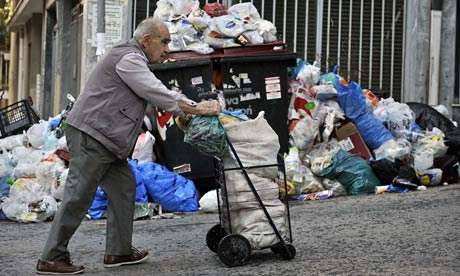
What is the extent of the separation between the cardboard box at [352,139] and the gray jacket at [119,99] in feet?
13.8

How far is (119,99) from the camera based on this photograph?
486 centimetres

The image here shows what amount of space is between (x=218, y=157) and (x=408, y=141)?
4.52 meters

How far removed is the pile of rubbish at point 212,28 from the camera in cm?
857

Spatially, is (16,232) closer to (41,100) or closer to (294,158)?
(294,158)

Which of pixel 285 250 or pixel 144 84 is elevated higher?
pixel 144 84

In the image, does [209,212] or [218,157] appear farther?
[209,212]

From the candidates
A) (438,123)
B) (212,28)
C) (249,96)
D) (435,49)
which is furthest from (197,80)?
(435,49)

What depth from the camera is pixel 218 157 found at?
4.98 metres

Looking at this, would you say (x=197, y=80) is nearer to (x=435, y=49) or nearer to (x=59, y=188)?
(x=59, y=188)

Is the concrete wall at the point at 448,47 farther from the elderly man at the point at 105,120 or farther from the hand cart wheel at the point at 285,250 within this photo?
the elderly man at the point at 105,120


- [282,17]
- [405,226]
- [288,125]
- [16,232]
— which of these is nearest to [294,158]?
[288,125]

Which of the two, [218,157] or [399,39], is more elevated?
[399,39]

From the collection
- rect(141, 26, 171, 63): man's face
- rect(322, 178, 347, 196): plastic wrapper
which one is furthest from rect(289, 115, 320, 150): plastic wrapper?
rect(141, 26, 171, 63): man's face

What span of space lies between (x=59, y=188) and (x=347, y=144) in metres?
3.39
